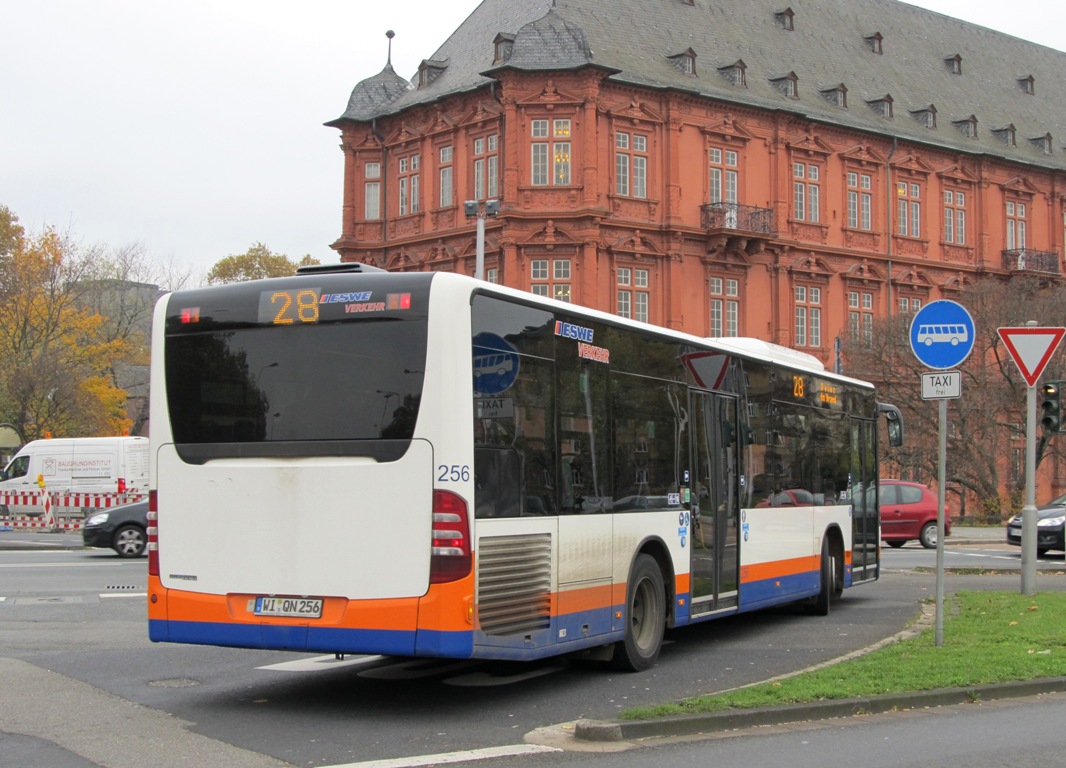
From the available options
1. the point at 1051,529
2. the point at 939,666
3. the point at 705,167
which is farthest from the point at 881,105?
the point at 939,666

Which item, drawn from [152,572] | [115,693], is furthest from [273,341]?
[115,693]

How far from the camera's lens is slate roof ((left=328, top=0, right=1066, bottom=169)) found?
52.2 meters

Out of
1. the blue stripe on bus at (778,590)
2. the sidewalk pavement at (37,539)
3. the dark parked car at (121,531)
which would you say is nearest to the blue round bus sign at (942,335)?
the blue stripe on bus at (778,590)

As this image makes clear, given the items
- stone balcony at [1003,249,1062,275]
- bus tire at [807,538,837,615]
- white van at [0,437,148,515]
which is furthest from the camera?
stone balcony at [1003,249,1062,275]

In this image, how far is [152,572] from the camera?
406 inches

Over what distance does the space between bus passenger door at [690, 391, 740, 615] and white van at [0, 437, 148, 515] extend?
27.8 metres

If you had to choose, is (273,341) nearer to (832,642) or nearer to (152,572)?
(152,572)

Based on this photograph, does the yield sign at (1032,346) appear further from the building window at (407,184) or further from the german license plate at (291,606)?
the building window at (407,184)

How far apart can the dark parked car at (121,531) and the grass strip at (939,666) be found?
1698 centimetres

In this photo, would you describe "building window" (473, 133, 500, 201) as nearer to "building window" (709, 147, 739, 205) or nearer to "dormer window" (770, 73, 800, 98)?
"building window" (709, 147, 739, 205)

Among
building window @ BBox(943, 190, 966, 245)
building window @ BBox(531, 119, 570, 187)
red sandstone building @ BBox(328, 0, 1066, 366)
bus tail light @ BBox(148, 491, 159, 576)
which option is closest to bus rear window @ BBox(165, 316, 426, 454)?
bus tail light @ BBox(148, 491, 159, 576)

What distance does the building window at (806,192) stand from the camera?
56625 mm

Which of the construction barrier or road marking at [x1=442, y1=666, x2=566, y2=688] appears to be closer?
road marking at [x1=442, y1=666, x2=566, y2=688]

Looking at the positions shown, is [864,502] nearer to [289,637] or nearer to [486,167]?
[289,637]
